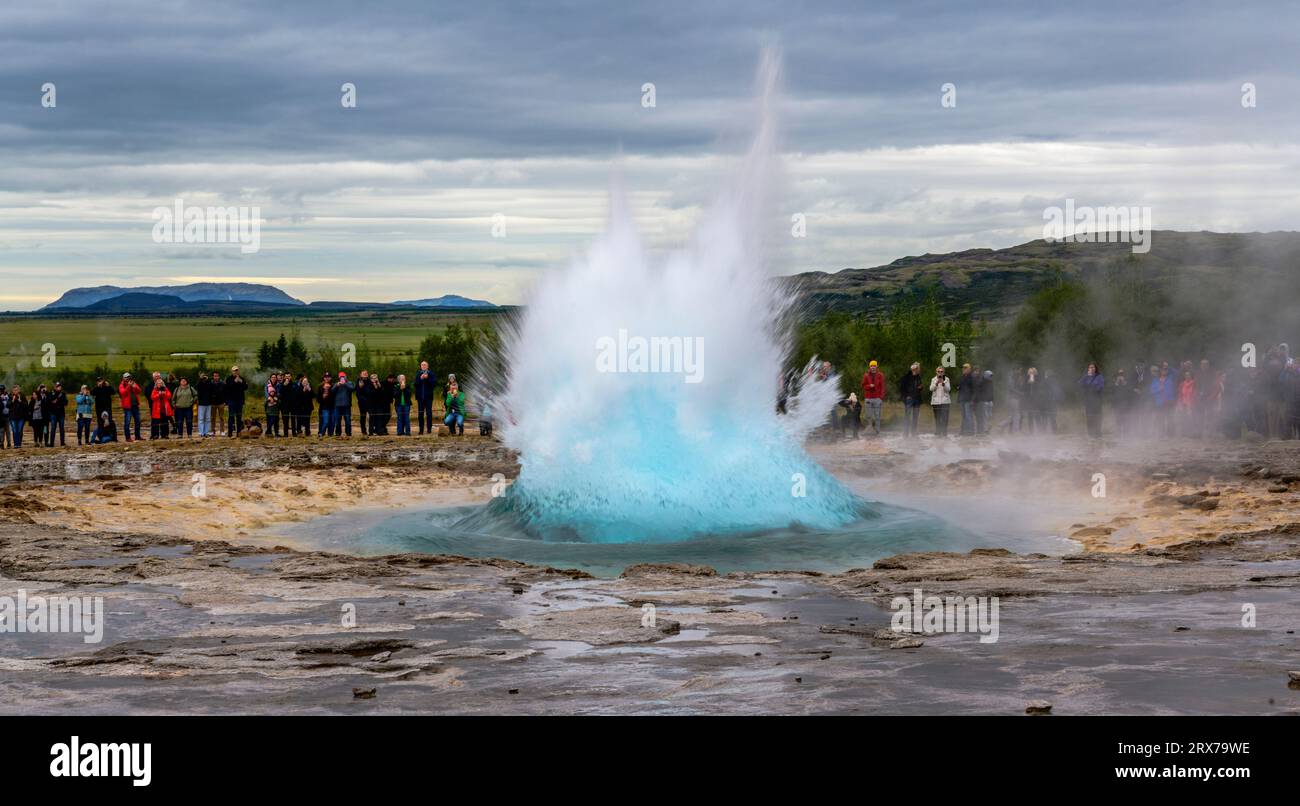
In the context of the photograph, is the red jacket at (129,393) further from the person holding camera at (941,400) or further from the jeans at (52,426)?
the person holding camera at (941,400)

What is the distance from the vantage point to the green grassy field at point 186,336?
100 meters

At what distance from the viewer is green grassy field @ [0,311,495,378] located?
100m

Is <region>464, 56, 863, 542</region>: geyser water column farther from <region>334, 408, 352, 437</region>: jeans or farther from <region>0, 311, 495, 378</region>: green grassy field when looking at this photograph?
<region>0, 311, 495, 378</region>: green grassy field

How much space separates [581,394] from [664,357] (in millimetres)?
975

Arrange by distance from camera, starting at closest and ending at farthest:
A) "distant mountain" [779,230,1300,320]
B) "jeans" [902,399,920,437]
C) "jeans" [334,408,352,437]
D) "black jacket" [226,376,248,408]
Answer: "jeans" [902,399,920,437] → "jeans" [334,408,352,437] → "black jacket" [226,376,248,408] → "distant mountain" [779,230,1300,320]

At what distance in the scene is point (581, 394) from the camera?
14.6m

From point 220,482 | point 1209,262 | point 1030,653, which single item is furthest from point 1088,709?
point 1209,262

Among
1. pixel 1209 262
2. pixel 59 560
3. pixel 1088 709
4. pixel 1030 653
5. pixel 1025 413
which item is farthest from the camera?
pixel 1209 262

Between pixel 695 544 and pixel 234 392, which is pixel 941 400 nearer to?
pixel 695 544

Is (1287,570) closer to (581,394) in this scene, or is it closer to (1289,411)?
(581,394)

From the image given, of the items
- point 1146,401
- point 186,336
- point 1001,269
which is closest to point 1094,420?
point 1146,401

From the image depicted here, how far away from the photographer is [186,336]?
15162 centimetres

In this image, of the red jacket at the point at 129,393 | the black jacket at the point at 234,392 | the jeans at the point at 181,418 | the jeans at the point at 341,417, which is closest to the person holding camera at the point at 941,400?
the jeans at the point at 341,417

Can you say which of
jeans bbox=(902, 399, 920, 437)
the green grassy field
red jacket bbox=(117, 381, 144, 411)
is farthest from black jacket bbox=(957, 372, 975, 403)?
the green grassy field
